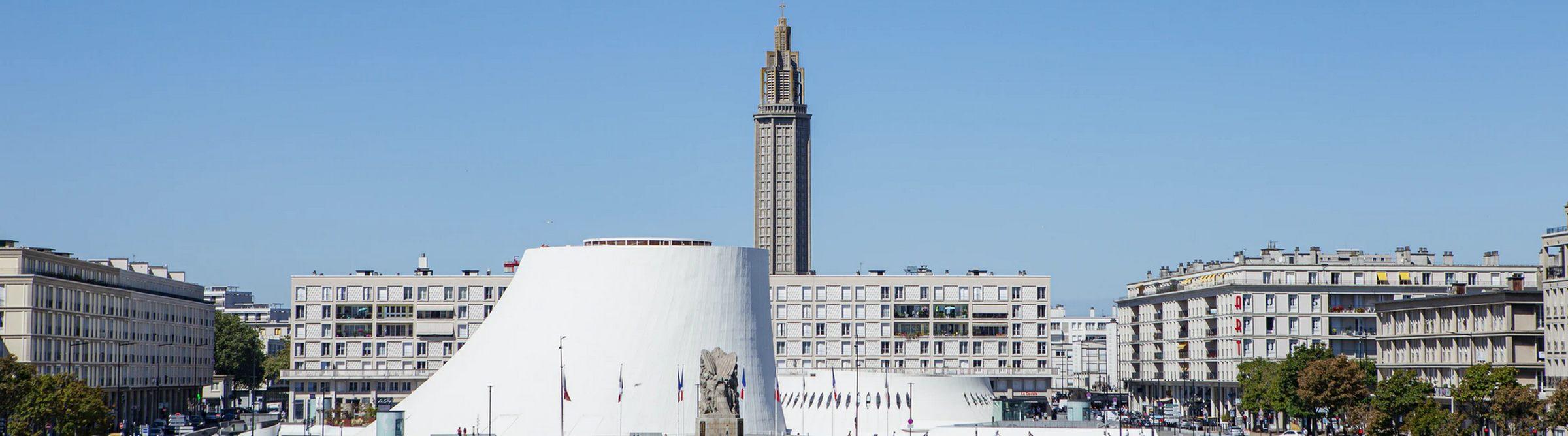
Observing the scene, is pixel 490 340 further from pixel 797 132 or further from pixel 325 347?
pixel 797 132

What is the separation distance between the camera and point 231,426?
9788 cm

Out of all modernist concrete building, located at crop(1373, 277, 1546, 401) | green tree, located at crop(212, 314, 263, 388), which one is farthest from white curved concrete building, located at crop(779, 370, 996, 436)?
green tree, located at crop(212, 314, 263, 388)

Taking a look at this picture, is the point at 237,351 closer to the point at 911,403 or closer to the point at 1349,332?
the point at 911,403

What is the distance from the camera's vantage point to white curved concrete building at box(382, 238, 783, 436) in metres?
93.6

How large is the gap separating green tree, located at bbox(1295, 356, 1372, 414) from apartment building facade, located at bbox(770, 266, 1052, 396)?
40393 millimetres

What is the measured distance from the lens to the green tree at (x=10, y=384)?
73438 millimetres

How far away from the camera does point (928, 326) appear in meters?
127

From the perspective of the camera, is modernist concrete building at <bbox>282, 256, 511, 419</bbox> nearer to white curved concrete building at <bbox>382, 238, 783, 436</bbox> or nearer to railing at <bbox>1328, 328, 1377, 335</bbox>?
white curved concrete building at <bbox>382, 238, 783, 436</bbox>

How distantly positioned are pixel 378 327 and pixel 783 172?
1750 inches

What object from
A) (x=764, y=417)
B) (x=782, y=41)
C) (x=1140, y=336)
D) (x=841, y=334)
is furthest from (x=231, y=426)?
(x=782, y=41)

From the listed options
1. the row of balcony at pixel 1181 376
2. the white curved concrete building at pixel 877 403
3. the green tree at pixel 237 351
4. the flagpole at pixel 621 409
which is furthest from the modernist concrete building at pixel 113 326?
the row of balcony at pixel 1181 376

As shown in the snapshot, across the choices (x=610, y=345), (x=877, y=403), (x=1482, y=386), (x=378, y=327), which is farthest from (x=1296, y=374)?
(x=378, y=327)

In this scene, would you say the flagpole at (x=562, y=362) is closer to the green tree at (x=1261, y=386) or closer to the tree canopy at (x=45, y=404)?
the tree canopy at (x=45, y=404)

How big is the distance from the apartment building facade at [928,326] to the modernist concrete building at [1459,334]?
2599cm
